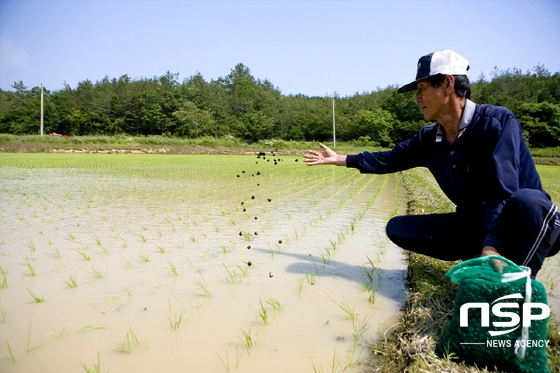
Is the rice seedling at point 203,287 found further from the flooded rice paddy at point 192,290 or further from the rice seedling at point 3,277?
the rice seedling at point 3,277

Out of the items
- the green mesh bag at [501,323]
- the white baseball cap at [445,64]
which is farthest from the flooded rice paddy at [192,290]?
the white baseball cap at [445,64]

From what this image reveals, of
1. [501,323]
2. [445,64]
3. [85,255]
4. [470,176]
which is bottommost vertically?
[85,255]

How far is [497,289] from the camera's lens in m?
1.69

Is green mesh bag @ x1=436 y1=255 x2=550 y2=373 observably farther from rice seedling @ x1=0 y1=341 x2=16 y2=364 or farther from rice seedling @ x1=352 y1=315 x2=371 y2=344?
rice seedling @ x1=0 y1=341 x2=16 y2=364

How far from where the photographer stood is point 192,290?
2.69 meters

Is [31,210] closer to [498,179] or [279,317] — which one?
[279,317]

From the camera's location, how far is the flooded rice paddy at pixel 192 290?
73.8 inches

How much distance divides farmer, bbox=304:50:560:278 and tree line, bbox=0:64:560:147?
45384 millimetres

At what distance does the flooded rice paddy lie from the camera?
1874mm

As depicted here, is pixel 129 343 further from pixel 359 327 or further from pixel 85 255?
pixel 85 255

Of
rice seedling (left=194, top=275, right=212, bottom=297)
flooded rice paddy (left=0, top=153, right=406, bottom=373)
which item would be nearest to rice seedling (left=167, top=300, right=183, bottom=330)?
flooded rice paddy (left=0, top=153, right=406, bottom=373)

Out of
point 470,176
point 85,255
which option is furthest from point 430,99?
point 85,255

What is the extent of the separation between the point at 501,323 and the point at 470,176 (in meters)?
0.95

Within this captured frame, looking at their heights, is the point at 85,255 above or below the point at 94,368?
above
